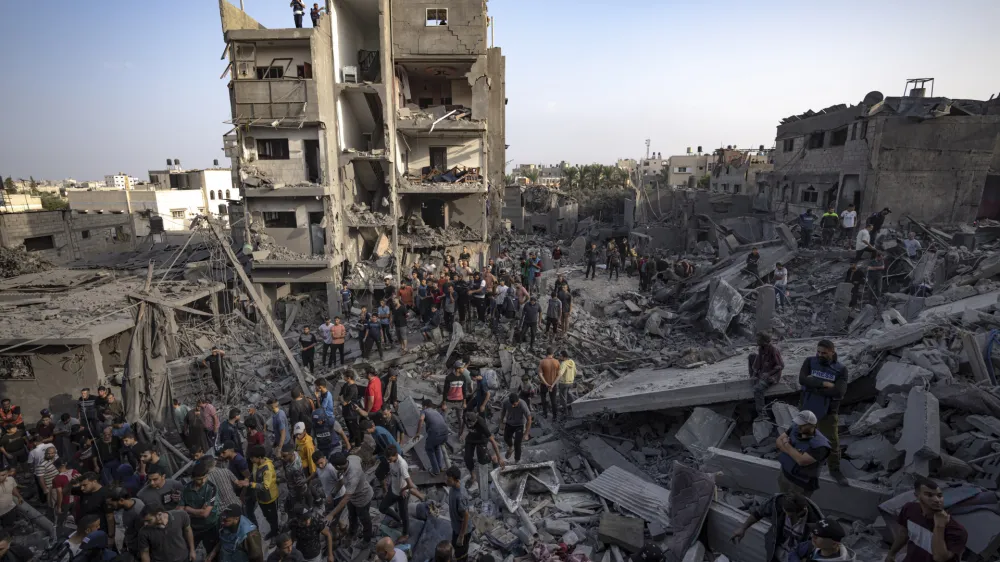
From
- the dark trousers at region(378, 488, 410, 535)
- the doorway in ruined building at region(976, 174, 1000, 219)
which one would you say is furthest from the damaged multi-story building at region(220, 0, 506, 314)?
the doorway in ruined building at region(976, 174, 1000, 219)

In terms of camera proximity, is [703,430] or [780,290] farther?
[780,290]

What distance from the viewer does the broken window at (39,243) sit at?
2384 cm

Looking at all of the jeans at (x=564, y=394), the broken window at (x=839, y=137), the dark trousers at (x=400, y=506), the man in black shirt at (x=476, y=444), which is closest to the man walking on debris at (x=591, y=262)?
the jeans at (x=564, y=394)

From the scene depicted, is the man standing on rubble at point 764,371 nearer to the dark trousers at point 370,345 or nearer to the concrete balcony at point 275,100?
the dark trousers at point 370,345

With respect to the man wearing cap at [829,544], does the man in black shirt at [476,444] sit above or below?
below

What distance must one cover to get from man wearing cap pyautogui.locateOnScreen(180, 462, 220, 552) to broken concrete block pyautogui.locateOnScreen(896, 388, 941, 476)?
823cm

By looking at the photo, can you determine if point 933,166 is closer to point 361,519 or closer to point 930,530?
point 930,530

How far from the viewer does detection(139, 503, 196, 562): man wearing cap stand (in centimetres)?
519

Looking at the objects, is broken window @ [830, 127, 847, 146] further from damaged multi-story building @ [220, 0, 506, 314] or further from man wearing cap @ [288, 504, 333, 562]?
man wearing cap @ [288, 504, 333, 562]

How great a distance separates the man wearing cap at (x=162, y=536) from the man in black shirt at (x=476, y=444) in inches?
153

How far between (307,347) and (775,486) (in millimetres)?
10884

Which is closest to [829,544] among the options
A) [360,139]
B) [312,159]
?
[312,159]

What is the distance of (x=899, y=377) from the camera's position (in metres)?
6.90

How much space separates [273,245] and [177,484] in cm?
1529
